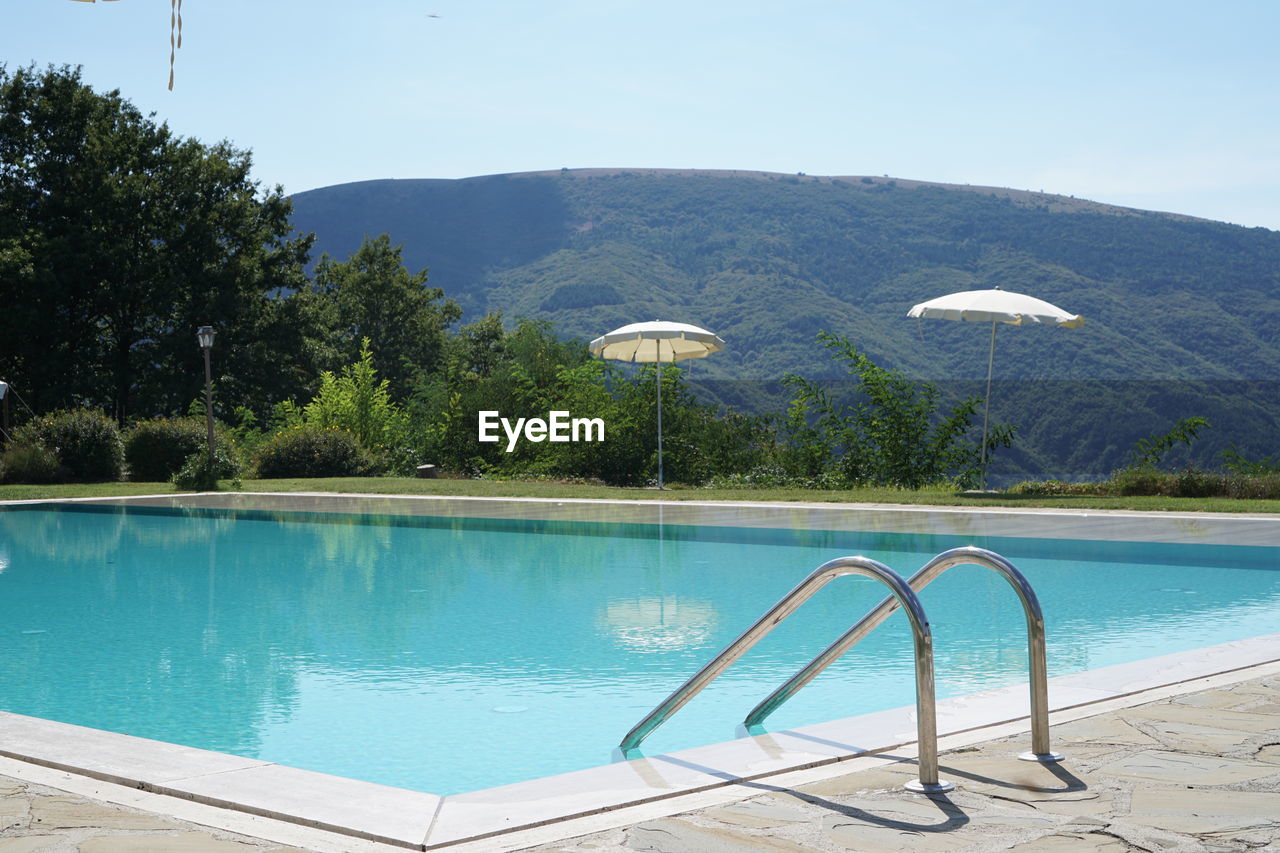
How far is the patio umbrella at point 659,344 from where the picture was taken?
1731 centimetres

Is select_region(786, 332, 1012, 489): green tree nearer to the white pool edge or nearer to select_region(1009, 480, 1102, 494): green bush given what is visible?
select_region(1009, 480, 1102, 494): green bush

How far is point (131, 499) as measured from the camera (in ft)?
55.2

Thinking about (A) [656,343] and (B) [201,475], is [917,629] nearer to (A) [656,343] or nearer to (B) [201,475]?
(A) [656,343]

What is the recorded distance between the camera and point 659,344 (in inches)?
718

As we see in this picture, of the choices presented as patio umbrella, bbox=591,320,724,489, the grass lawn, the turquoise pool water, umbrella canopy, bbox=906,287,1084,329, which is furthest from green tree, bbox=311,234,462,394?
the turquoise pool water

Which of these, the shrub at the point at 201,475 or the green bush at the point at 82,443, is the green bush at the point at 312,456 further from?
the green bush at the point at 82,443

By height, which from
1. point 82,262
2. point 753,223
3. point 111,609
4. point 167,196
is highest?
point 753,223

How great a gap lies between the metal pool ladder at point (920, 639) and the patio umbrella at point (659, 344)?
12.9 m

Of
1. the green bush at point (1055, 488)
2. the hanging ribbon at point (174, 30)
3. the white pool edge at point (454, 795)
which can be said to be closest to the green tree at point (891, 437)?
the green bush at point (1055, 488)

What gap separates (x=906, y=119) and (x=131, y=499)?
1994 cm

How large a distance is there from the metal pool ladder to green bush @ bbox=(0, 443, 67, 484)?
19.8 meters

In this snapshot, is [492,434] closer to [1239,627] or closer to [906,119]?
[906,119]

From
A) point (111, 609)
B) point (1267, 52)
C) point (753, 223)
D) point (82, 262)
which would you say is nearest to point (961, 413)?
point (1267, 52)

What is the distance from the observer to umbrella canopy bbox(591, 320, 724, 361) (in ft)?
56.9
